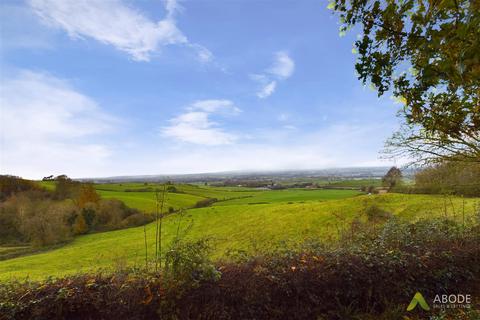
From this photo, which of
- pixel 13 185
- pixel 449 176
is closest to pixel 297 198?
pixel 449 176

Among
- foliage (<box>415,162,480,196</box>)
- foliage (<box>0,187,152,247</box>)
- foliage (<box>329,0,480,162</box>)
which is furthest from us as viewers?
foliage (<box>0,187,152,247</box>)

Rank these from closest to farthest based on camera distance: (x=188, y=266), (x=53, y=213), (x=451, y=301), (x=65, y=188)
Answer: (x=188, y=266) → (x=451, y=301) → (x=53, y=213) → (x=65, y=188)

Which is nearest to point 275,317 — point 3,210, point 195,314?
point 195,314

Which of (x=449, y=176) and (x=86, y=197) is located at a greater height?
(x=449, y=176)

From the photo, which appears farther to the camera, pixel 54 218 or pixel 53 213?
pixel 53 213

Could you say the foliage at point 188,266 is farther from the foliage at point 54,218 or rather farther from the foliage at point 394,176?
the foliage at point 54,218

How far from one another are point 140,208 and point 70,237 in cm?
978

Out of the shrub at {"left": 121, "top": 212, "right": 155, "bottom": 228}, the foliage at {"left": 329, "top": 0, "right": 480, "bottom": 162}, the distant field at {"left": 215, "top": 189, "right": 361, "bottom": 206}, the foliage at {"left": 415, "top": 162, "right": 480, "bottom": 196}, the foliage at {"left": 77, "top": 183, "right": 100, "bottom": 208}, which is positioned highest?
the foliage at {"left": 329, "top": 0, "right": 480, "bottom": 162}

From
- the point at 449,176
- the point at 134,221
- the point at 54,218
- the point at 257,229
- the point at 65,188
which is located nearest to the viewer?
the point at 449,176

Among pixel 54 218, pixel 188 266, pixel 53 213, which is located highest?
pixel 188 266

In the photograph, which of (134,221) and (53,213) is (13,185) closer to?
(53,213)

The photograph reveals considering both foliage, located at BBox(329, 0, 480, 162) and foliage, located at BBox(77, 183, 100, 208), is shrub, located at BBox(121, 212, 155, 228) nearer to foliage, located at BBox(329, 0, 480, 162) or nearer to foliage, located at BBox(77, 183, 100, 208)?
foliage, located at BBox(77, 183, 100, 208)

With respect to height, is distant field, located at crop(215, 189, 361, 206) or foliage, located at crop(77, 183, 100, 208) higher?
foliage, located at crop(77, 183, 100, 208)

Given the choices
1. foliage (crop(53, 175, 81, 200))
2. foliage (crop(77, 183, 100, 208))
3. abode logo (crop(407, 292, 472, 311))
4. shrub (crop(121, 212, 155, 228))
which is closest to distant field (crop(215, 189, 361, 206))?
shrub (crop(121, 212, 155, 228))
